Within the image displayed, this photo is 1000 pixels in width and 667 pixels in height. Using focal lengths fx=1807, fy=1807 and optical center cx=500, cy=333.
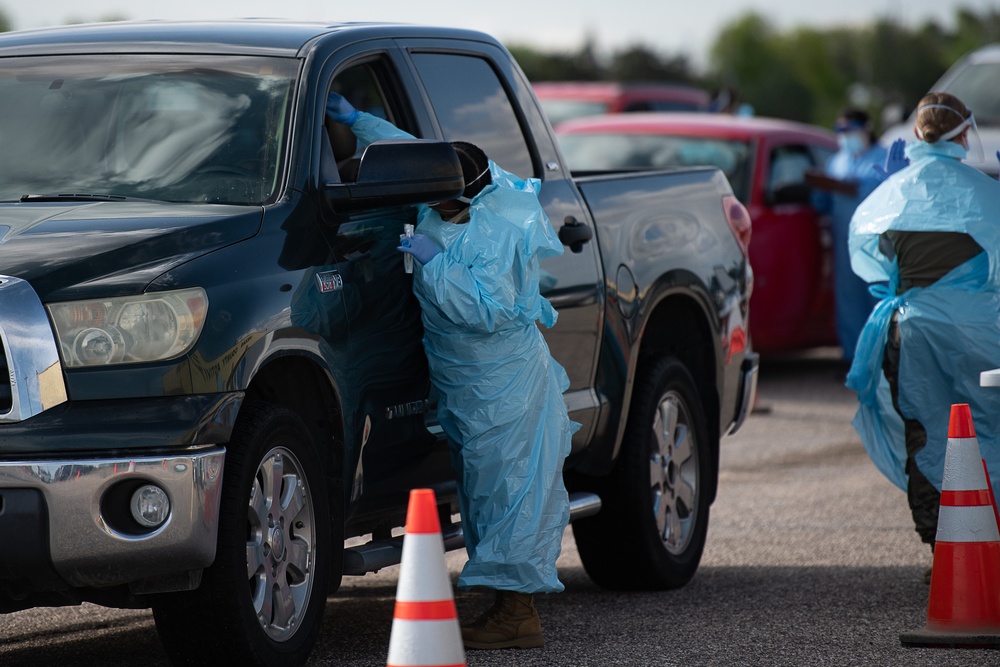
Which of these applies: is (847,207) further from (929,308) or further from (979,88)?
(929,308)

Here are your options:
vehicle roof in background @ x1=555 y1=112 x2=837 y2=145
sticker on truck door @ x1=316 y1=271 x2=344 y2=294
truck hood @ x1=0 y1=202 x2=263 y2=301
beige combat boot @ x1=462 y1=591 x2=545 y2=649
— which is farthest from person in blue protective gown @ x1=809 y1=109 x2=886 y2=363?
truck hood @ x1=0 y1=202 x2=263 y2=301

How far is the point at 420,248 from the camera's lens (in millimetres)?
5254

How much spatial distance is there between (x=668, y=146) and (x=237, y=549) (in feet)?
29.9

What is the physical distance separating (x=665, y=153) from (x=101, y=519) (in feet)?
30.7

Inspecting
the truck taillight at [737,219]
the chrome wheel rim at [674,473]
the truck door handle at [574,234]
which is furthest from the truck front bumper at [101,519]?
the truck taillight at [737,219]

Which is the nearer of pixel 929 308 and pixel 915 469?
pixel 929 308

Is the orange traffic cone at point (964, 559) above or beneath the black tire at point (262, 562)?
beneath

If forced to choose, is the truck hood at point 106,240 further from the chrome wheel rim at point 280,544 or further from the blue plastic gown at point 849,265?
the blue plastic gown at point 849,265

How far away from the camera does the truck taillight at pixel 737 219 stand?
7.44 meters

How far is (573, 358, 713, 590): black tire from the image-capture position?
6.68 m

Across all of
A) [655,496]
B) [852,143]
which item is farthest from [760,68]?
[655,496]

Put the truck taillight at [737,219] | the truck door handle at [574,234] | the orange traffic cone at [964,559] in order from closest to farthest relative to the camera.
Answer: the orange traffic cone at [964,559]
the truck door handle at [574,234]
the truck taillight at [737,219]

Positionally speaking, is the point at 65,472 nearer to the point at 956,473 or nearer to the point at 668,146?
the point at 956,473

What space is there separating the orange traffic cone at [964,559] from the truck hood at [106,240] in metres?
2.43
